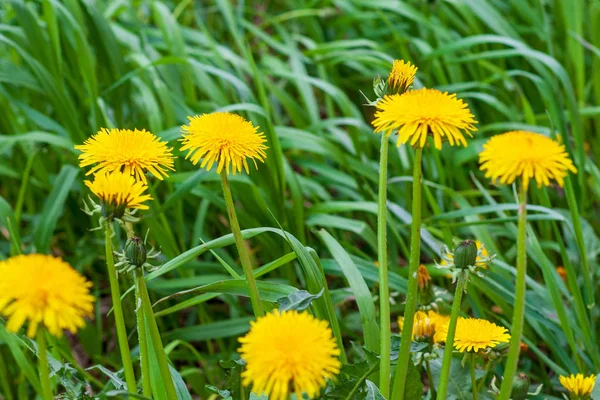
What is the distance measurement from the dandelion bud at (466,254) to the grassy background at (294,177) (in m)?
0.31

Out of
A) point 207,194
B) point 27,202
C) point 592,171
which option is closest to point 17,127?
point 27,202

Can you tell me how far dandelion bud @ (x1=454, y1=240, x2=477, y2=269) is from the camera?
0.88m

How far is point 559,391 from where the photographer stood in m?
1.54

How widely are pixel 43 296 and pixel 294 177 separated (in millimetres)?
1208

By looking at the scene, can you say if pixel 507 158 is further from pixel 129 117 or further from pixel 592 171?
pixel 129 117

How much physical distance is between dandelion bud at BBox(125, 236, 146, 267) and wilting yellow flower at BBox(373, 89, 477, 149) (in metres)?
0.30

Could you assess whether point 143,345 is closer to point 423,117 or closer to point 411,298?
point 411,298

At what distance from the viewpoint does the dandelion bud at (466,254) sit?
88 cm

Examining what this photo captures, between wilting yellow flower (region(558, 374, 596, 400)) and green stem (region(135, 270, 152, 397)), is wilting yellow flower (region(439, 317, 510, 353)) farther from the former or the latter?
green stem (region(135, 270, 152, 397))

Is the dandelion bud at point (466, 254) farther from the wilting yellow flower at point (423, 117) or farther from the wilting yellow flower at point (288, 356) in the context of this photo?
the wilting yellow flower at point (288, 356)

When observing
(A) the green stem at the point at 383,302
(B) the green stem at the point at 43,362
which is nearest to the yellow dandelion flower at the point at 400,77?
(A) the green stem at the point at 383,302

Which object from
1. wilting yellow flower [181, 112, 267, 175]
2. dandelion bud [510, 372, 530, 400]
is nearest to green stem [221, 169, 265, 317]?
wilting yellow flower [181, 112, 267, 175]

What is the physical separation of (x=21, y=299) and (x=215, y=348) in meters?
1.34

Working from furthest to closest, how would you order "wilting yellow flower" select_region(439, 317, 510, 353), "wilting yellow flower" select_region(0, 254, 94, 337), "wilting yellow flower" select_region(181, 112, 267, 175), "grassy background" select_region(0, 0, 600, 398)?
"grassy background" select_region(0, 0, 600, 398) → "wilting yellow flower" select_region(439, 317, 510, 353) → "wilting yellow flower" select_region(181, 112, 267, 175) → "wilting yellow flower" select_region(0, 254, 94, 337)
